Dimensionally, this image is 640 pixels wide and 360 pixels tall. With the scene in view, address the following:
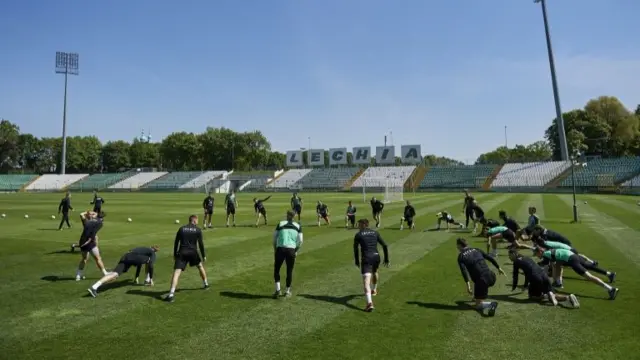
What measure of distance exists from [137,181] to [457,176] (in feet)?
248

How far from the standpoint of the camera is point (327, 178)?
291 ft

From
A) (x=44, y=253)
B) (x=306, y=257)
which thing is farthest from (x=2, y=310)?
(x=306, y=257)

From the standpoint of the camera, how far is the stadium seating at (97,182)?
99.2 m

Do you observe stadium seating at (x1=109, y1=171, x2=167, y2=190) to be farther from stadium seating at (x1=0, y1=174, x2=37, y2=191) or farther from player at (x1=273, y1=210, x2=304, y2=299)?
player at (x1=273, y1=210, x2=304, y2=299)

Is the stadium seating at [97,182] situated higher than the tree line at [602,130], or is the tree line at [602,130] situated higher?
the tree line at [602,130]

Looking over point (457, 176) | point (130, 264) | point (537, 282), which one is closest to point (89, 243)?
point (130, 264)

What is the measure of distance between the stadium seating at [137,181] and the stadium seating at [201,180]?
12.9 metres

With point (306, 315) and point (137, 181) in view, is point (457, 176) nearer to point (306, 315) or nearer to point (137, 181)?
point (306, 315)

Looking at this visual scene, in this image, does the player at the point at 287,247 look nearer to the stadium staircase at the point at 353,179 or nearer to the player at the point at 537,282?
the player at the point at 537,282

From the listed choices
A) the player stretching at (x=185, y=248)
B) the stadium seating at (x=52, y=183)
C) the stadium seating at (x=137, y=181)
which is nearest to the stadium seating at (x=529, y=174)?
the player stretching at (x=185, y=248)

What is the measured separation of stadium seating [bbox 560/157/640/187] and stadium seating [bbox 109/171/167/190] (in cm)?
8929

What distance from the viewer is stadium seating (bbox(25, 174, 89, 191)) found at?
9944 cm

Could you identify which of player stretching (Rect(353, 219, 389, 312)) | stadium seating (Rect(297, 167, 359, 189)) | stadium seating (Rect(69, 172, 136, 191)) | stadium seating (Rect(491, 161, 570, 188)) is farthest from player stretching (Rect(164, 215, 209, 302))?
stadium seating (Rect(69, 172, 136, 191))

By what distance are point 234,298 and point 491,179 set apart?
72.8m
